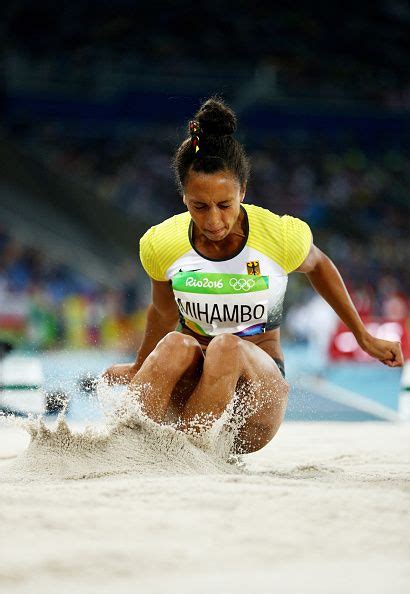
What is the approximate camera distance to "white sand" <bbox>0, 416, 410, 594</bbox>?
1.87m

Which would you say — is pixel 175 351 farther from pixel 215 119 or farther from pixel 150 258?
pixel 215 119

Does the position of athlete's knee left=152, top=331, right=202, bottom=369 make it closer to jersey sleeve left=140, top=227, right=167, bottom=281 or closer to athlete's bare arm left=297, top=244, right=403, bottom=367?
jersey sleeve left=140, top=227, right=167, bottom=281

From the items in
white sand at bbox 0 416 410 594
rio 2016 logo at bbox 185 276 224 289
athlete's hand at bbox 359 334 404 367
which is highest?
rio 2016 logo at bbox 185 276 224 289

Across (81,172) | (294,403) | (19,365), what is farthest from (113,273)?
(19,365)

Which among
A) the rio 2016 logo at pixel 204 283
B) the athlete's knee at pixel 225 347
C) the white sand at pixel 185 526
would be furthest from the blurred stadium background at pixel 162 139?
the white sand at pixel 185 526

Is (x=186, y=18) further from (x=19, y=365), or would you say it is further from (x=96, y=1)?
(x=19, y=365)

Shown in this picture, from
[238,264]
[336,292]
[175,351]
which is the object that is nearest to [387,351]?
[336,292]

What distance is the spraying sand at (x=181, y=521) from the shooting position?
6.17 feet

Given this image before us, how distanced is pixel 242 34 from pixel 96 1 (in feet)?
11.8

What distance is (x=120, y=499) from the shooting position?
2.53m

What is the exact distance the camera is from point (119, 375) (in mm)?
3697

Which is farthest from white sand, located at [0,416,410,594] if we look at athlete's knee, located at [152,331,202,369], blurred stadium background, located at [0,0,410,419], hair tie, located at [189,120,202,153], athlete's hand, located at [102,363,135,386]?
blurred stadium background, located at [0,0,410,419]

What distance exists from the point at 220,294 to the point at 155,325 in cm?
52

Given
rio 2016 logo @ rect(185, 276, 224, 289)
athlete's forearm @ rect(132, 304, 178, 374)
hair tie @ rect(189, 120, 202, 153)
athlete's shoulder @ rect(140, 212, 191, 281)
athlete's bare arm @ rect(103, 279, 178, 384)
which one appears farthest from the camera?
athlete's forearm @ rect(132, 304, 178, 374)
